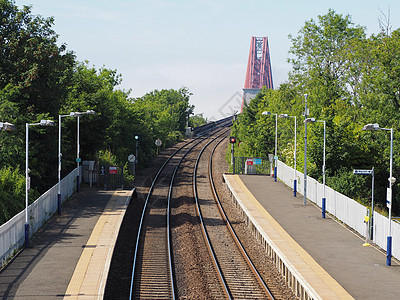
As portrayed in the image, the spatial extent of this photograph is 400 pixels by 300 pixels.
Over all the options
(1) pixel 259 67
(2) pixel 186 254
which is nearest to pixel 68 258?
(2) pixel 186 254

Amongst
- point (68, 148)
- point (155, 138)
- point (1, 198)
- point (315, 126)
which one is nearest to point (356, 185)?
point (315, 126)

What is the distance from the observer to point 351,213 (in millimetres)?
26344

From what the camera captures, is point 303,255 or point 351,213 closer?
point 303,255

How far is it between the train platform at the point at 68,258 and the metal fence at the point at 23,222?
378 millimetres

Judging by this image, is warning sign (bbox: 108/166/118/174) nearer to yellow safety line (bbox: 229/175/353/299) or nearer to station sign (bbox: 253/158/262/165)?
yellow safety line (bbox: 229/175/353/299)

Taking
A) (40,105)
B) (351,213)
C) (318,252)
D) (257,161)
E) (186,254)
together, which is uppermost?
(40,105)

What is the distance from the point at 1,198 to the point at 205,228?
1122cm

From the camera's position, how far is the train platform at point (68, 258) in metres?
16.4

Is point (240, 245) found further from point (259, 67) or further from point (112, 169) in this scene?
point (259, 67)

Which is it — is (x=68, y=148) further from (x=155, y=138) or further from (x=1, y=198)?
(x=155, y=138)

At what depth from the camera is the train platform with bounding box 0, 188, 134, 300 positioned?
53.8ft

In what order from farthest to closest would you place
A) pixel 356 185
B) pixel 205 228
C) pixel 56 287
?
pixel 356 185 → pixel 205 228 → pixel 56 287

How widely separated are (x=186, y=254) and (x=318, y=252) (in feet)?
20.3

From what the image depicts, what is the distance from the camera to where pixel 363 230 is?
24562 millimetres
